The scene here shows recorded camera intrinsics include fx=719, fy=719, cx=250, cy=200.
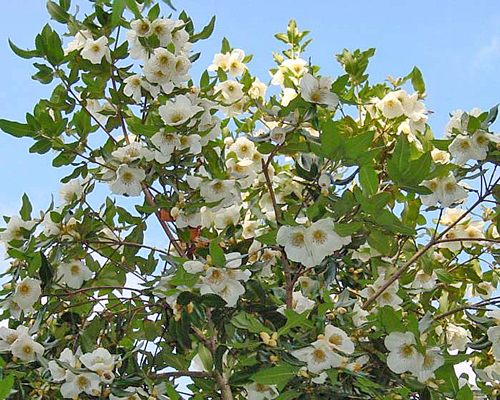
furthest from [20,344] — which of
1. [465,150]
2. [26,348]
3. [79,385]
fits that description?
[465,150]

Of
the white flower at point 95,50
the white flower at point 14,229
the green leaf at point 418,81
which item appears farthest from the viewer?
the green leaf at point 418,81

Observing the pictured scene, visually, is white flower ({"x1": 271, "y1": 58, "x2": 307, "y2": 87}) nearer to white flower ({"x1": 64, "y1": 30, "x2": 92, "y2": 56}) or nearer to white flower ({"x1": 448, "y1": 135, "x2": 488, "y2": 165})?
white flower ({"x1": 64, "y1": 30, "x2": 92, "y2": 56})

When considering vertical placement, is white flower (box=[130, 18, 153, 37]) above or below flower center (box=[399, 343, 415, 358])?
above

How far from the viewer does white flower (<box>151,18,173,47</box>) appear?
2465mm

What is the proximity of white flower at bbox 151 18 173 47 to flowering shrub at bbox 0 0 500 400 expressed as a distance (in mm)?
15

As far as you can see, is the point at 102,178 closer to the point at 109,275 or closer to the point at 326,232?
the point at 109,275

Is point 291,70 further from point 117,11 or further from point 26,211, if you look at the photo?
point 26,211

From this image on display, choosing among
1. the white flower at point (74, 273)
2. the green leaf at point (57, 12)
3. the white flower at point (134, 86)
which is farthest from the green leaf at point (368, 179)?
the green leaf at point (57, 12)

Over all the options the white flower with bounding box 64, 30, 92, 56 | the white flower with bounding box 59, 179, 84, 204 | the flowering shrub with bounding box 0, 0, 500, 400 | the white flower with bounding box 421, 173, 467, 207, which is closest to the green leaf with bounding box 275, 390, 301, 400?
the flowering shrub with bounding box 0, 0, 500, 400

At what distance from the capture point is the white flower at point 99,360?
2.06 metres

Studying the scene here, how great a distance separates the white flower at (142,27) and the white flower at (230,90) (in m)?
0.50

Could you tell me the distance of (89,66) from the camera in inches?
99.4

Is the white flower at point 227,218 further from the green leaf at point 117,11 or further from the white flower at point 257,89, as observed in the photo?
the green leaf at point 117,11

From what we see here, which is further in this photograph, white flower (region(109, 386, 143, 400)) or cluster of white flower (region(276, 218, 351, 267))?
white flower (region(109, 386, 143, 400))
